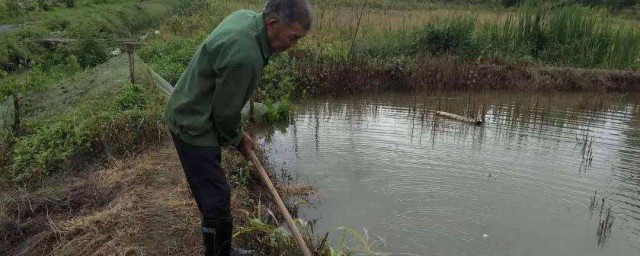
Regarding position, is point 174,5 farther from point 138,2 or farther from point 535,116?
point 535,116

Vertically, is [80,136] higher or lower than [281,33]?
lower

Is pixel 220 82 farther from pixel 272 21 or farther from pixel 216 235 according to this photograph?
pixel 216 235

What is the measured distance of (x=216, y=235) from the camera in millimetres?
2549

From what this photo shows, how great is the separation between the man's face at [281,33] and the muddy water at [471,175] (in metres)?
2.24

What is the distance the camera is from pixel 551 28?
11438mm

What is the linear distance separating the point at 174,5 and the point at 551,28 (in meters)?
15.3

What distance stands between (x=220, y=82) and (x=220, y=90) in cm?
4

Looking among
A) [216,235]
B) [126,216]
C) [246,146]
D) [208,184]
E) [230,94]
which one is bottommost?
[126,216]

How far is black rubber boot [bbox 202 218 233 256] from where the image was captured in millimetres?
2514

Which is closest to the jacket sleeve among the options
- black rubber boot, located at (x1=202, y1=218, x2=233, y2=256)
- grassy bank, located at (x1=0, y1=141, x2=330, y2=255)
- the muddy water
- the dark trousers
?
the dark trousers

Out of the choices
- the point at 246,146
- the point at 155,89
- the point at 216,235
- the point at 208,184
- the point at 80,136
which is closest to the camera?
the point at 208,184

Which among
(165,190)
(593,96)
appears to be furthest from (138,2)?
(165,190)

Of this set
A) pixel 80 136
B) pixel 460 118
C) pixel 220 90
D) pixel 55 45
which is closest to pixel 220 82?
pixel 220 90

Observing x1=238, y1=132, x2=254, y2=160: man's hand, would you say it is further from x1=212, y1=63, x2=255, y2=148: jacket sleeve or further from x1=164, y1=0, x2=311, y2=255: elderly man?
x1=212, y1=63, x2=255, y2=148: jacket sleeve
